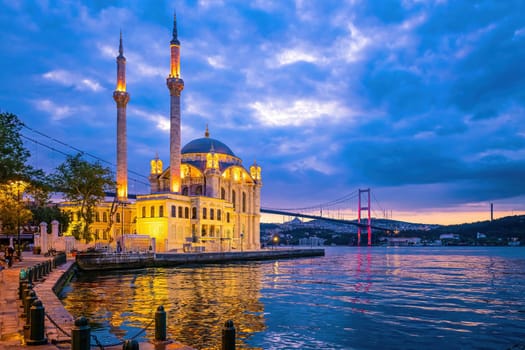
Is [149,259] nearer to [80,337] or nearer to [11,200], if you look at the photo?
[11,200]

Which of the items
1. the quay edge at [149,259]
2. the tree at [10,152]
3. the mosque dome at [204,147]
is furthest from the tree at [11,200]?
the mosque dome at [204,147]

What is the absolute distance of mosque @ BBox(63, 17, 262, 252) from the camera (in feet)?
176

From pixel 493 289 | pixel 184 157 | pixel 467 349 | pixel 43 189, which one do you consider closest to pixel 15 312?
pixel 467 349

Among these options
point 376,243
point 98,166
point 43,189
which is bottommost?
point 376,243

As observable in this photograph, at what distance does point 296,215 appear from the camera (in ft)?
401

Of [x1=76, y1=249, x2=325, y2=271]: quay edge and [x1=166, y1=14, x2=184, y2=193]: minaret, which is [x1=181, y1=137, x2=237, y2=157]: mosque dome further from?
[x1=76, y1=249, x2=325, y2=271]: quay edge

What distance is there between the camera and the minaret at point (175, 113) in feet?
184

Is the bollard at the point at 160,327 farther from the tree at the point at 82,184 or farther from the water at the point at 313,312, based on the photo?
the tree at the point at 82,184

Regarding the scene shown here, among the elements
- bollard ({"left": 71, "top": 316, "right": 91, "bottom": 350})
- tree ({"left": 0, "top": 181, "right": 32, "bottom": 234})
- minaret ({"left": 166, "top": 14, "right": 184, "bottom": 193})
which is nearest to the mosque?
minaret ({"left": 166, "top": 14, "right": 184, "bottom": 193})

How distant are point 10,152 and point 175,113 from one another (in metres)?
35.0

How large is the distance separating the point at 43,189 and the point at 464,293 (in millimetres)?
24633

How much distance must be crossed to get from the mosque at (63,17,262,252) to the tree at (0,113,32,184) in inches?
870

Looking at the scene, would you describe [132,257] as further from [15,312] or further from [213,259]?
[15,312]

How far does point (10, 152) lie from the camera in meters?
23.0
